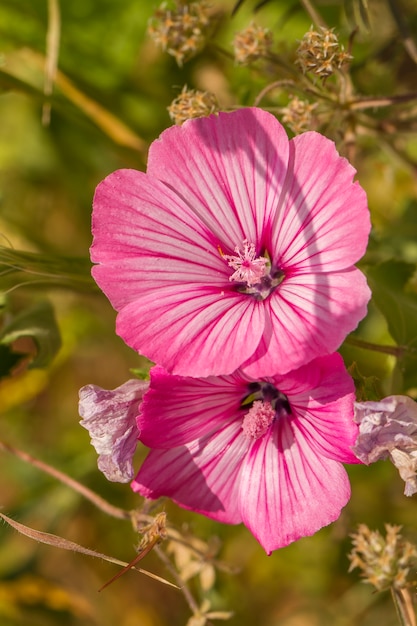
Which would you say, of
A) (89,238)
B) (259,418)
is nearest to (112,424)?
(259,418)

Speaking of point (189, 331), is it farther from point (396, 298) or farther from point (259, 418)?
point (396, 298)

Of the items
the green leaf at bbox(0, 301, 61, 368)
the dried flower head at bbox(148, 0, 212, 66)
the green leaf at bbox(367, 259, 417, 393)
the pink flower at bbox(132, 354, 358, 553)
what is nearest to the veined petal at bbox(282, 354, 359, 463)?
the pink flower at bbox(132, 354, 358, 553)

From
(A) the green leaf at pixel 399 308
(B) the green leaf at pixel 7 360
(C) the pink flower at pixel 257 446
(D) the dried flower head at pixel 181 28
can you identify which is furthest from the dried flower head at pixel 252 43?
(B) the green leaf at pixel 7 360

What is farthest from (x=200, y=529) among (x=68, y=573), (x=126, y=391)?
(x=126, y=391)

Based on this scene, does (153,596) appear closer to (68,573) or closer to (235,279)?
(68,573)

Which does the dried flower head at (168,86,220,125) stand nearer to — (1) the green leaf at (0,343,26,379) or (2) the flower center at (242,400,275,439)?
(2) the flower center at (242,400,275,439)

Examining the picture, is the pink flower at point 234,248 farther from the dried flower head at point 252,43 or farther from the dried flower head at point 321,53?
the dried flower head at point 252,43

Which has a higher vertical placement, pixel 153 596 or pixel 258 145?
pixel 258 145
